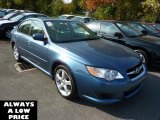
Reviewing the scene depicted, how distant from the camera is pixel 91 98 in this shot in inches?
158

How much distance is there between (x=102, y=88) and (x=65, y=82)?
0.94 meters

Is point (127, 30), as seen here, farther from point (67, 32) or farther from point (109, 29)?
point (67, 32)

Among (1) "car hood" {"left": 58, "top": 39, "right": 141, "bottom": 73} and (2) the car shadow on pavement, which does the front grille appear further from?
(2) the car shadow on pavement

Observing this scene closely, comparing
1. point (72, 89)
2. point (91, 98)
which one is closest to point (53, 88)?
point (72, 89)

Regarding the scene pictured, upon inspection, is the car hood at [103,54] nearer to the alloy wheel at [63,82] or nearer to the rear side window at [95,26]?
the alloy wheel at [63,82]

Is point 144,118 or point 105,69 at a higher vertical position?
point 105,69

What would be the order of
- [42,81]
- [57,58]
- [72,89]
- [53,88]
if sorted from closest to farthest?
1. [72,89]
2. [57,58]
3. [53,88]
4. [42,81]

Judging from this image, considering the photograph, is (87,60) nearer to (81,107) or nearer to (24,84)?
(81,107)

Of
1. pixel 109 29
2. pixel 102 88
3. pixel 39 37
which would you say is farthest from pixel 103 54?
pixel 109 29

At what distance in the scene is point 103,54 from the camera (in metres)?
4.40

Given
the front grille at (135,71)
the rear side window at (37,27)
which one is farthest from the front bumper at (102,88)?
the rear side window at (37,27)

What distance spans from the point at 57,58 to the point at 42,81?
117 cm

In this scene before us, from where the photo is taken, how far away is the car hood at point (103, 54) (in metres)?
4.07

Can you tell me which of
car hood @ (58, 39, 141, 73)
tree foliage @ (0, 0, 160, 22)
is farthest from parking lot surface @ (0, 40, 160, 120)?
tree foliage @ (0, 0, 160, 22)
